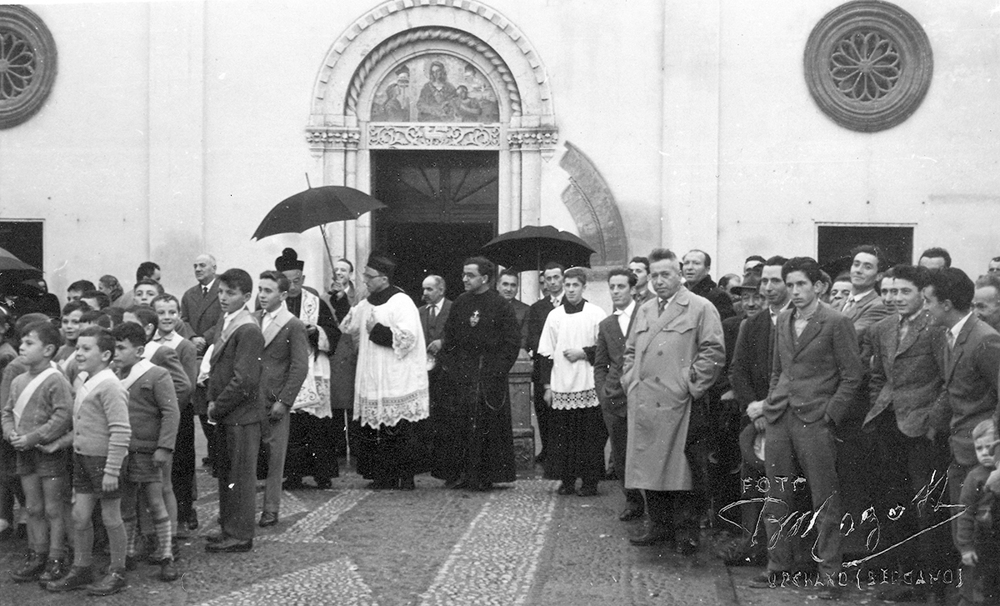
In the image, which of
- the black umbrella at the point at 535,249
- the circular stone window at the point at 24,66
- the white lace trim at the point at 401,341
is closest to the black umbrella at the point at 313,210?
the white lace trim at the point at 401,341

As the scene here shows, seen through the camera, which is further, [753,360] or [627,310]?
[627,310]

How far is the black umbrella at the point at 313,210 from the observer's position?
11305 millimetres

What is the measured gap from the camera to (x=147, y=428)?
7723mm

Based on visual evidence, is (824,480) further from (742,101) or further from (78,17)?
(78,17)

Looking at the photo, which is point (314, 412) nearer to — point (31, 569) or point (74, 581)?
point (31, 569)

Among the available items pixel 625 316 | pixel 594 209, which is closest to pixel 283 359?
pixel 625 316

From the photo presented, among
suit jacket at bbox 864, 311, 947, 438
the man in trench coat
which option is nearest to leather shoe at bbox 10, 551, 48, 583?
the man in trench coat

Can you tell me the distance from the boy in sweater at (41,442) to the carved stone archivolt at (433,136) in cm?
990

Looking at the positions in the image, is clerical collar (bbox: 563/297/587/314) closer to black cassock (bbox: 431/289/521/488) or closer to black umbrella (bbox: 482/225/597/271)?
black cassock (bbox: 431/289/521/488)

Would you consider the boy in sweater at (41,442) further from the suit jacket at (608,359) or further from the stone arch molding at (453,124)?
the stone arch molding at (453,124)

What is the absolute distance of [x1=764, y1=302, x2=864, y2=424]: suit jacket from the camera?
7.38 metres

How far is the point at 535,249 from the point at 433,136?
422cm

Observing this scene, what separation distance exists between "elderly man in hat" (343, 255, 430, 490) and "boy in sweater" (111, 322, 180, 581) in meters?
3.43

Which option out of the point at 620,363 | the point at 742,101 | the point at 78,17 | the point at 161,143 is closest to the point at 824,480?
the point at 620,363
